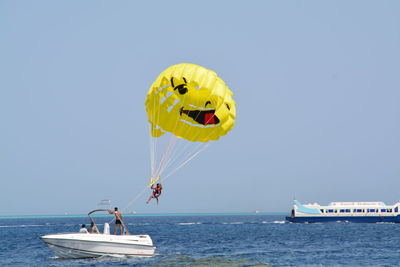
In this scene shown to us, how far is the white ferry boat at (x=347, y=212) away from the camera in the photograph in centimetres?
9575

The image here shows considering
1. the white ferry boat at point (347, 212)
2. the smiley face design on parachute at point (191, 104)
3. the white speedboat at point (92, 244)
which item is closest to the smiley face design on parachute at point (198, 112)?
the smiley face design on parachute at point (191, 104)

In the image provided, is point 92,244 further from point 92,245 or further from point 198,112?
point 198,112

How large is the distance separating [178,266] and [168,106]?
29.9ft

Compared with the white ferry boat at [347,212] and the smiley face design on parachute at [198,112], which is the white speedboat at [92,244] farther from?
the white ferry boat at [347,212]

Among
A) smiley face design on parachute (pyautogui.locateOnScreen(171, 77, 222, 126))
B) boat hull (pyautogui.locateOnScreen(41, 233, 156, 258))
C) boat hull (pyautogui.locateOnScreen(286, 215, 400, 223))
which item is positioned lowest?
boat hull (pyautogui.locateOnScreen(41, 233, 156, 258))

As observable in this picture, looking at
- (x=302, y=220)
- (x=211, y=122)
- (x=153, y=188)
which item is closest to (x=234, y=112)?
(x=211, y=122)

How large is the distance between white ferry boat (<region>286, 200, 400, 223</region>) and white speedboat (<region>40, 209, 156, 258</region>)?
6650 cm

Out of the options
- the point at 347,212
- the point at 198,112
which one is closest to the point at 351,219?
the point at 347,212

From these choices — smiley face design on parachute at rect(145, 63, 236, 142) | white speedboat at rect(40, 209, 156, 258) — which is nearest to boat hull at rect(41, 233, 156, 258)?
white speedboat at rect(40, 209, 156, 258)

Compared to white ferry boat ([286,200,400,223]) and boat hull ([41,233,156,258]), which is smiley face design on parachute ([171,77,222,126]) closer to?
boat hull ([41,233,156,258])

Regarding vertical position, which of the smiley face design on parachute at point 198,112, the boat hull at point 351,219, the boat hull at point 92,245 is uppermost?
the smiley face design on parachute at point 198,112

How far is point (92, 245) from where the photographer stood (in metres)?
34.2

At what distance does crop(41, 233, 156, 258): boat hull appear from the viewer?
111 feet

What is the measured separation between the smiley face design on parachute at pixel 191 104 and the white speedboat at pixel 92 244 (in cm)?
650
